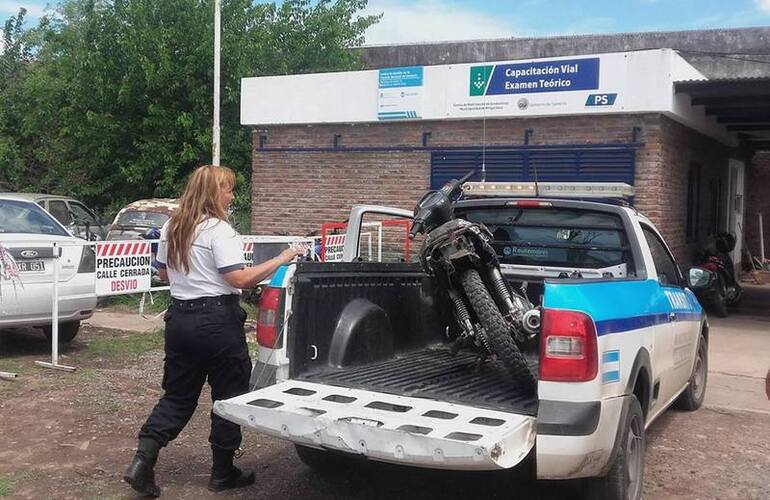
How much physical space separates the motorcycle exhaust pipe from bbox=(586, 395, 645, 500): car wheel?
0.65m

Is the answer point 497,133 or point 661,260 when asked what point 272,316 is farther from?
point 497,133

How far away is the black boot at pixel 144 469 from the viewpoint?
459 cm

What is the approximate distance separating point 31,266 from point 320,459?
418 centimetres

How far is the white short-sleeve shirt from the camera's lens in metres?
4.57

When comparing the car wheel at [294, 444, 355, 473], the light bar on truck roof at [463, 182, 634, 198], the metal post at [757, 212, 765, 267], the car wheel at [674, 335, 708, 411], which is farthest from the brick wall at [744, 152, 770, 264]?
the car wheel at [294, 444, 355, 473]

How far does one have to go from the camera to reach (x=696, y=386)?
7.11 m

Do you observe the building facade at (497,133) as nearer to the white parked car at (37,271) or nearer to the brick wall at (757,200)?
the brick wall at (757,200)

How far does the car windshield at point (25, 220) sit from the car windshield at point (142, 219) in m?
5.74

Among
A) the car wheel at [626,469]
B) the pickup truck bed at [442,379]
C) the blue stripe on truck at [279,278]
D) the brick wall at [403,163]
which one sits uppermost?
the brick wall at [403,163]

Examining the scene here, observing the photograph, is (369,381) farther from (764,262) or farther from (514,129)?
(764,262)

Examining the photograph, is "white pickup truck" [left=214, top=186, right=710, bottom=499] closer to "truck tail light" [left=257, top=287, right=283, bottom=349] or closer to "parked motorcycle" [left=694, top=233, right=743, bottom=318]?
"truck tail light" [left=257, top=287, right=283, bottom=349]

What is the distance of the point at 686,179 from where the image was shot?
13555 millimetres

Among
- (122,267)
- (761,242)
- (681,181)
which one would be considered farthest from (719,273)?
(122,267)

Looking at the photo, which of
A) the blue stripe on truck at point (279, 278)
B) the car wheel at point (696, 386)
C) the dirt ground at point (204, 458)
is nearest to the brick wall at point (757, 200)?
the car wheel at point (696, 386)
